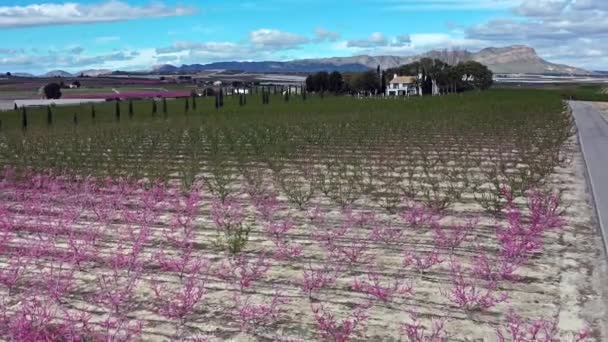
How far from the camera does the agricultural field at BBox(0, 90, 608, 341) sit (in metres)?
4.66

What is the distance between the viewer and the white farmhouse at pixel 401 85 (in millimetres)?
108425

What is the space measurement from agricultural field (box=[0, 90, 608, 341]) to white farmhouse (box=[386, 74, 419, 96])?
319 ft

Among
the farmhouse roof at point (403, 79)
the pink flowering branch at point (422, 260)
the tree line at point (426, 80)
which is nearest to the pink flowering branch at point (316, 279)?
the pink flowering branch at point (422, 260)

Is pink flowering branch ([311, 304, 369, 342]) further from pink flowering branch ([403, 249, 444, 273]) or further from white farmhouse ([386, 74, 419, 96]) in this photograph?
white farmhouse ([386, 74, 419, 96])

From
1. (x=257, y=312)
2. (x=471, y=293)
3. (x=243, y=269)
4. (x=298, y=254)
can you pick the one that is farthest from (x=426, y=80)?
(x=257, y=312)

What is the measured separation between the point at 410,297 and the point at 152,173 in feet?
23.8

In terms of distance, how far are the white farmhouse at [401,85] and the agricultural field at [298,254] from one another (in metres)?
97.2

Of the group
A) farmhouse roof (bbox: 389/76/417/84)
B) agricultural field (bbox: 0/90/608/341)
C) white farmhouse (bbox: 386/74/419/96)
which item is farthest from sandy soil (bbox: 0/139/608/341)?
farmhouse roof (bbox: 389/76/417/84)

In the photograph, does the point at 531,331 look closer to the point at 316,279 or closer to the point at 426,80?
the point at 316,279

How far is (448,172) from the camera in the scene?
38.0ft

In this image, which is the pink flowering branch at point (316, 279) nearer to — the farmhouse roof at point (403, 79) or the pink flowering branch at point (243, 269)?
the pink flowering branch at point (243, 269)

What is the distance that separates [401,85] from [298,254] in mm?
109578

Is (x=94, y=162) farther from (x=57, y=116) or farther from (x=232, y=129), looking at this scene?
(x=57, y=116)

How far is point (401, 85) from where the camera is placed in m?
114
